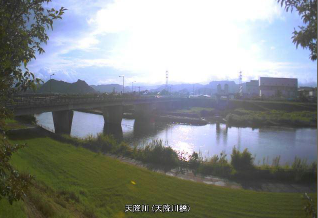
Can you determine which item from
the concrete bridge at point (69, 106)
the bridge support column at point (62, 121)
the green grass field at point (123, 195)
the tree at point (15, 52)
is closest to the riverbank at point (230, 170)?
the green grass field at point (123, 195)

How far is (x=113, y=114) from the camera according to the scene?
1256 inches

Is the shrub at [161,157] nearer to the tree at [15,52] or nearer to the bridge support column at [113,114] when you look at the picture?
the tree at [15,52]

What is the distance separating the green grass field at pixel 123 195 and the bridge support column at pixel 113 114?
74.9 ft

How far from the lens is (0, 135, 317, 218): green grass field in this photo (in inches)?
206

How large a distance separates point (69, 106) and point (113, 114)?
382 inches

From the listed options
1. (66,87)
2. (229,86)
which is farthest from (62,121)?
(229,86)

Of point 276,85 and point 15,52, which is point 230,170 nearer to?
point 276,85

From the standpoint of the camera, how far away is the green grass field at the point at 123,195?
523 centimetres

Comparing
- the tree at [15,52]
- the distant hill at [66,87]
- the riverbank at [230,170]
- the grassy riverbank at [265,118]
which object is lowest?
the riverbank at [230,170]

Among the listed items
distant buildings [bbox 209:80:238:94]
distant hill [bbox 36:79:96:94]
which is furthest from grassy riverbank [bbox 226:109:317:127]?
distant hill [bbox 36:79:96:94]

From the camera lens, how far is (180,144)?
63.6 feet

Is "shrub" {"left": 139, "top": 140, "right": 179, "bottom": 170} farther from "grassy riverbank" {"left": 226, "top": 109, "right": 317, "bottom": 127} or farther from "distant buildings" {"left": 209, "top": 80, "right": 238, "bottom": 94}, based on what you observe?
"distant buildings" {"left": 209, "top": 80, "right": 238, "bottom": 94}

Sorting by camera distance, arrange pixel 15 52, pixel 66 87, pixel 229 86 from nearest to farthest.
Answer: pixel 15 52
pixel 66 87
pixel 229 86

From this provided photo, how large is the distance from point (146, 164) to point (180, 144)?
8852 mm
